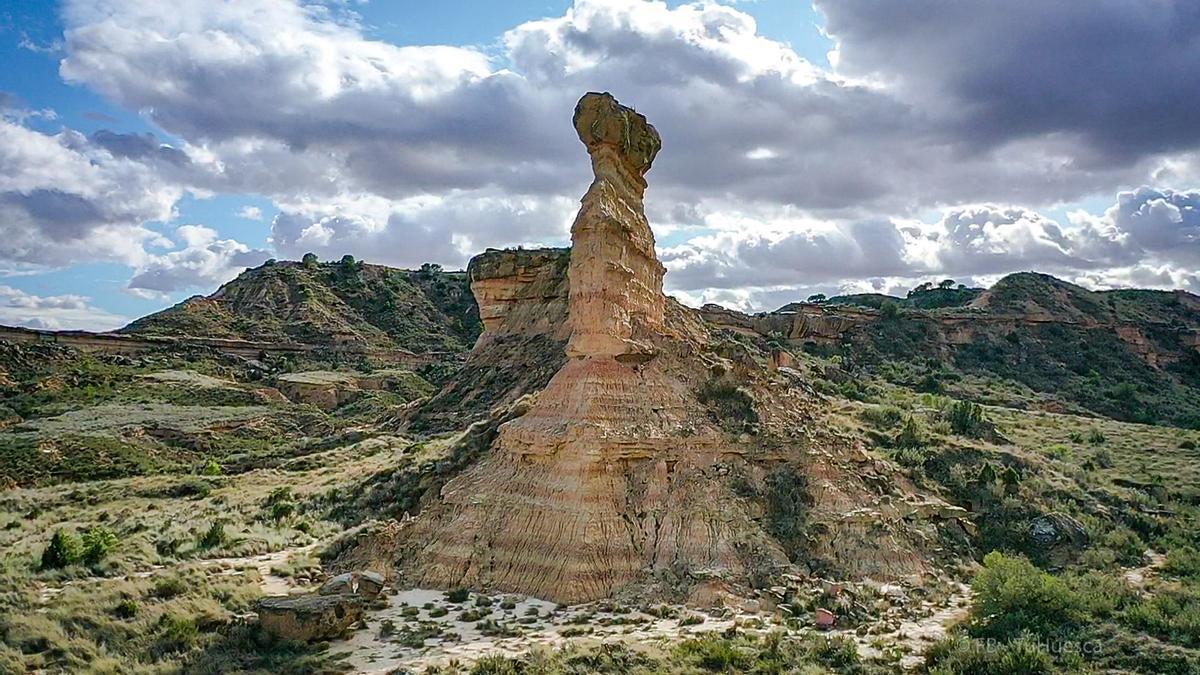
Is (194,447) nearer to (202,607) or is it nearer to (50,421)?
(50,421)

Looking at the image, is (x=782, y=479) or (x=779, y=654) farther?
(x=782, y=479)

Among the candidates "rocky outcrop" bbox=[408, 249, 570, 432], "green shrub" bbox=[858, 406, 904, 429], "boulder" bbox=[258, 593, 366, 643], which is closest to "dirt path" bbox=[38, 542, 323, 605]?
"boulder" bbox=[258, 593, 366, 643]

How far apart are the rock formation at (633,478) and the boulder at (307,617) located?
279 cm

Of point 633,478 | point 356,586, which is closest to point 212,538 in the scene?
point 356,586

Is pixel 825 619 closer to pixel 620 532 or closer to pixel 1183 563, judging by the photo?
pixel 620 532

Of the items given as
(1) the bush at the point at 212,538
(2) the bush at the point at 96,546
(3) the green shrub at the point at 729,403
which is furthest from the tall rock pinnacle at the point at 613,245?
(2) the bush at the point at 96,546

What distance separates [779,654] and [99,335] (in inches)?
2442

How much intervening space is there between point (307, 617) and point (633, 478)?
7247 mm

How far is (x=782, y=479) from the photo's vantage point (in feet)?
65.8

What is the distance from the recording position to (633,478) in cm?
1867

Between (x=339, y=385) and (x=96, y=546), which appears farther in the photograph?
(x=339, y=385)

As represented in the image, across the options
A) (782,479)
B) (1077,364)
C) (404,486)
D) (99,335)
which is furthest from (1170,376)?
(99,335)

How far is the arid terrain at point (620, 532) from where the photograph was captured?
14.1 m

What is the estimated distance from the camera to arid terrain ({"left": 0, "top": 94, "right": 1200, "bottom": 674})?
14117mm
